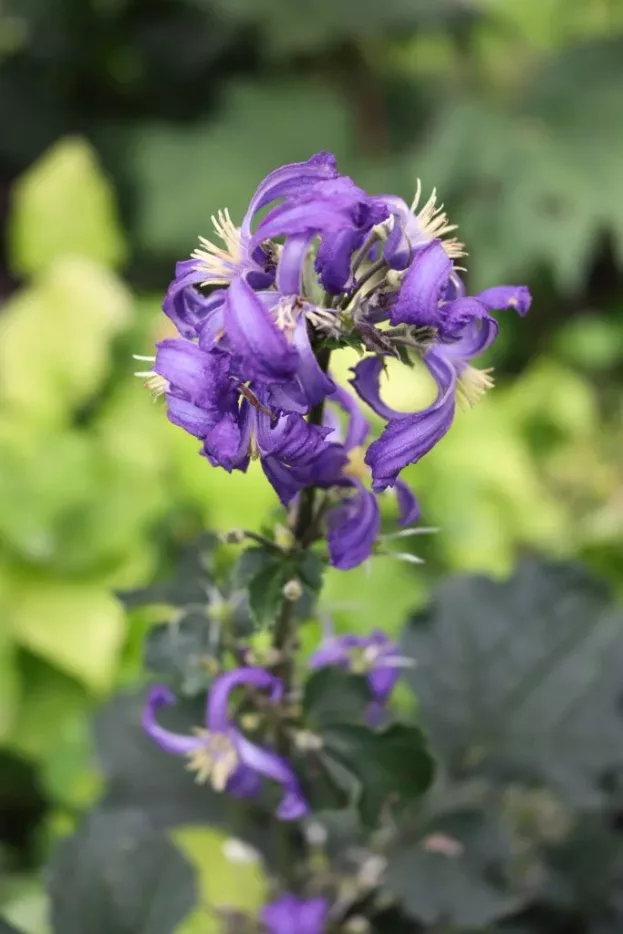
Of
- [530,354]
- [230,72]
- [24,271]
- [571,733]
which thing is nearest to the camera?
[571,733]

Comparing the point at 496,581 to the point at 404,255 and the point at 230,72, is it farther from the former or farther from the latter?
the point at 230,72

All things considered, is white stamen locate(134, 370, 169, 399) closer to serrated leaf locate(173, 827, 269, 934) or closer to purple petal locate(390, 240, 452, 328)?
purple petal locate(390, 240, 452, 328)

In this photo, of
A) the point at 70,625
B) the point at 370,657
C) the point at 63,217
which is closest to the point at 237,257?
the point at 370,657

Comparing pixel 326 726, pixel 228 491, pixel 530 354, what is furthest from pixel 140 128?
pixel 326 726

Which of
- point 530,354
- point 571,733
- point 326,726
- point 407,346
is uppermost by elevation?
point 407,346

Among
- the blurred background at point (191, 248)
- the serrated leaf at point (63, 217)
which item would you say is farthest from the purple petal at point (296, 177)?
the serrated leaf at point (63, 217)

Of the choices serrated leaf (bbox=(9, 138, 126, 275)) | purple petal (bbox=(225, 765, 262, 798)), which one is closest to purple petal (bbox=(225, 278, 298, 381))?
purple petal (bbox=(225, 765, 262, 798))
